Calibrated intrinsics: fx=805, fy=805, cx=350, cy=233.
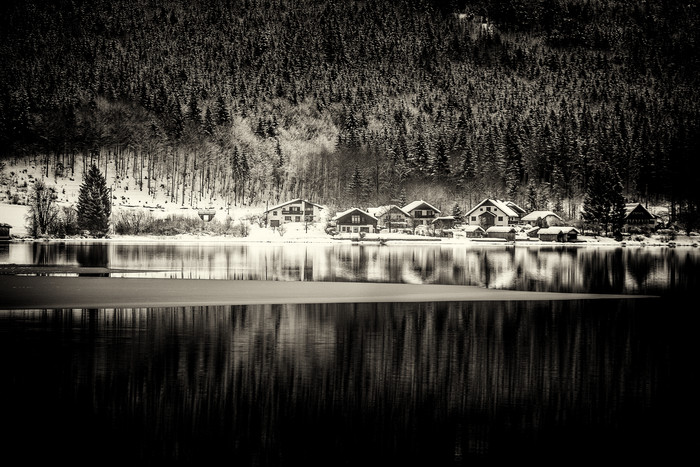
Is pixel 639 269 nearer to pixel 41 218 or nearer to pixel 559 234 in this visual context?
pixel 559 234

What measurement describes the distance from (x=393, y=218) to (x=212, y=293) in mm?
107729

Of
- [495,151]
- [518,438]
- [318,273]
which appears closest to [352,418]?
[518,438]

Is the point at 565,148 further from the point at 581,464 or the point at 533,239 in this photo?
the point at 581,464

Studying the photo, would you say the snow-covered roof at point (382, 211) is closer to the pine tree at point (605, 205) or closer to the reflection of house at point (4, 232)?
the pine tree at point (605, 205)

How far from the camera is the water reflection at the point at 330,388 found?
16.3 m

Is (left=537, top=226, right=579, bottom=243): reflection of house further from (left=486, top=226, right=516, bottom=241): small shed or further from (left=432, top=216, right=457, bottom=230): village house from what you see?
(left=432, top=216, right=457, bottom=230): village house

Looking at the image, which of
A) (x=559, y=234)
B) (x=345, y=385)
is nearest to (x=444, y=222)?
(x=559, y=234)

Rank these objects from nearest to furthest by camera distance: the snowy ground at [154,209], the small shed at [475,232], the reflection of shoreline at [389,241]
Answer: the reflection of shoreline at [389,241]
the snowy ground at [154,209]
the small shed at [475,232]

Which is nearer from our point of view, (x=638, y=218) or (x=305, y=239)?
(x=305, y=239)

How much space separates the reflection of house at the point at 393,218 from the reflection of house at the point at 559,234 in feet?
84.6

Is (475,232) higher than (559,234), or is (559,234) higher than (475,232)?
(475,232)

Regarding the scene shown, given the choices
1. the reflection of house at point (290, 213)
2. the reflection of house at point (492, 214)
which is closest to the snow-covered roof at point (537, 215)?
the reflection of house at point (492, 214)

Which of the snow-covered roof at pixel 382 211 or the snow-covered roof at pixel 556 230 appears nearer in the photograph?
the snow-covered roof at pixel 556 230

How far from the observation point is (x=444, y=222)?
5763 inches
